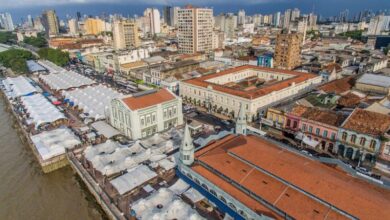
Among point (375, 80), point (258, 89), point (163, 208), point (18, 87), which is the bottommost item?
point (163, 208)

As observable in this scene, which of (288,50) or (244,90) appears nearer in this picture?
(244,90)

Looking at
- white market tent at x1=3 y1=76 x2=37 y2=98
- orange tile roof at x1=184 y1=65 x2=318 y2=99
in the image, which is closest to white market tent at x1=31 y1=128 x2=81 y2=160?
orange tile roof at x1=184 y1=65 x2=318 y2=99

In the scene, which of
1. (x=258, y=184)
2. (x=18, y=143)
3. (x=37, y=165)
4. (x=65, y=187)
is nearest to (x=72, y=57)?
(x=18, y=143)

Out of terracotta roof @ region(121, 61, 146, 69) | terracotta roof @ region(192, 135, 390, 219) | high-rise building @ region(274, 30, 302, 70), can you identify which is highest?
high-rise building @ region(274, 30, 302, 70)

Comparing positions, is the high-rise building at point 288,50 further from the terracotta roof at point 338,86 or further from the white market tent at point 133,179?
the white market tent at point 133,179

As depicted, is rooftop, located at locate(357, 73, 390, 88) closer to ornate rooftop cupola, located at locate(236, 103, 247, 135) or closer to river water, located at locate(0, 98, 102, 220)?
ornate rooftop cupola, located at locate(236, 103, 247, 135)

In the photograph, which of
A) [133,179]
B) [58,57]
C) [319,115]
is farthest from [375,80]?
[58,57]

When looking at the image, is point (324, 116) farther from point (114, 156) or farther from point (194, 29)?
point (194, 29)
